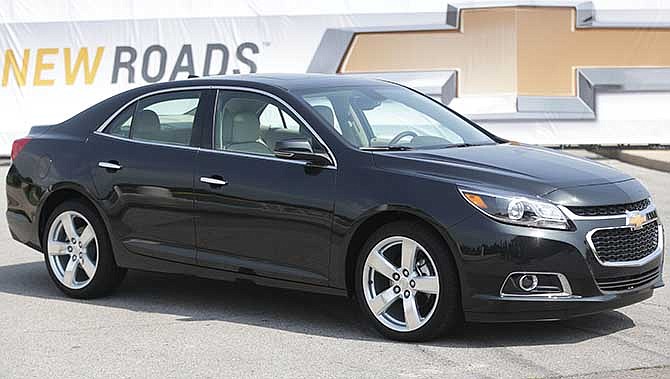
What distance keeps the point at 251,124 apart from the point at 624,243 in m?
2.40

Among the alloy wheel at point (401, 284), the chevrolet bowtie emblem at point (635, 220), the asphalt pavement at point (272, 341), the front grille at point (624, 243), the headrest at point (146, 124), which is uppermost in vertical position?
the headrest at point (146, 124)

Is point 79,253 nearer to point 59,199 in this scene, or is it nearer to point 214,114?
point 59,199

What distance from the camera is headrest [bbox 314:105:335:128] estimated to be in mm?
7516

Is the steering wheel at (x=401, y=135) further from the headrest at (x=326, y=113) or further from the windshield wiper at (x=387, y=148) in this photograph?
the headrest at (x=326, y=113)

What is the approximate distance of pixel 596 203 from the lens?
677cm

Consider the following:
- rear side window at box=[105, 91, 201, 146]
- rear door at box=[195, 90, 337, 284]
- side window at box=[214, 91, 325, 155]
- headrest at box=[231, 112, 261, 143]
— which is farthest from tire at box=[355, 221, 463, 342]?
rear side window at box=[105, 91, 201, 146]

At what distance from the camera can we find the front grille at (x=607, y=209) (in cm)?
670

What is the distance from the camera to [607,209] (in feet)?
22.4

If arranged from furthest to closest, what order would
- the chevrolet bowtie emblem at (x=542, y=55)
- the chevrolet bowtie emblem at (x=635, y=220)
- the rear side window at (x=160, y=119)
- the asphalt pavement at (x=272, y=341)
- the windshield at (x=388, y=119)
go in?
1. the chevrolet bowtie emblem at (x=542, y=55)
2. the rear side window at (x=160, y=119)
3. the windshield at (x=388, y=119)
4. the chevrolet bowtie emblem at (x=635, y=220)
5. the asphalt pavement at (x=272, y=341)

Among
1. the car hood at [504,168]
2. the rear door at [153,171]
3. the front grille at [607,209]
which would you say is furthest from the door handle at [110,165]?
the front grille at [607,209]

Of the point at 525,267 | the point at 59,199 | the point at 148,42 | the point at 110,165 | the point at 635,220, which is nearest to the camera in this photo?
the point at 525,267

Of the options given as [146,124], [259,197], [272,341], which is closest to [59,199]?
[146,124]

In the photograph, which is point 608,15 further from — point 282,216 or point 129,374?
point 129,374

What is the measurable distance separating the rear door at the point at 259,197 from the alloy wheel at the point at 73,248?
957 mm
